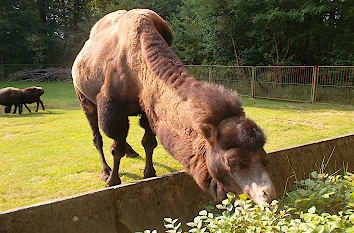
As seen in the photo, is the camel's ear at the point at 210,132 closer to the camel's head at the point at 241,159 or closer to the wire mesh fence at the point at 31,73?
the camel's head at the point at 241,159

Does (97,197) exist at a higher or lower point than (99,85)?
lower

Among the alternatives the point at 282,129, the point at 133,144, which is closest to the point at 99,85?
the point at 133,144

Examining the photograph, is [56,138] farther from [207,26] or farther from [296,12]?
[207,26]

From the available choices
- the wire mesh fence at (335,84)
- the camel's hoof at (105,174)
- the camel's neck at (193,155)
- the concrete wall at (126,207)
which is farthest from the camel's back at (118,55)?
the wire mesh fence at (335,84)

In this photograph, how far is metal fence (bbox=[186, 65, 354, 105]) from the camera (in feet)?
45.3

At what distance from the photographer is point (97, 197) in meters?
2.81

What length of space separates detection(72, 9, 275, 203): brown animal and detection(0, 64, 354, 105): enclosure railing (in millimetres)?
9183

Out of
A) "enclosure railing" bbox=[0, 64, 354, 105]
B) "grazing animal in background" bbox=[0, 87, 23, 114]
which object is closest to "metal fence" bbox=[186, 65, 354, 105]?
"enclosure railing" bbox=[0, 64, 354, 105]

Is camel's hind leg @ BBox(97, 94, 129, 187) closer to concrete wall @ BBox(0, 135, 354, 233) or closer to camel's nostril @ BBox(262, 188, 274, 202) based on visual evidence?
concrete wall @ BBox(0, 135, 354, 233)

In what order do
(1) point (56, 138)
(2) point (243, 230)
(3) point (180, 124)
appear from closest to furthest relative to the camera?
(2) point (243, 230), (3) point (180, 124), (1) point (56, 138)

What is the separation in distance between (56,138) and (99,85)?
12.9 ft

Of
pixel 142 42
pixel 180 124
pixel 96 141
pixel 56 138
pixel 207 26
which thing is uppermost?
pixel 207 26

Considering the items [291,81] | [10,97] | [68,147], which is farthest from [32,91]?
[291,81]

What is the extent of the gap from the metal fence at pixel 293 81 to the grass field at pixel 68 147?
213cm
